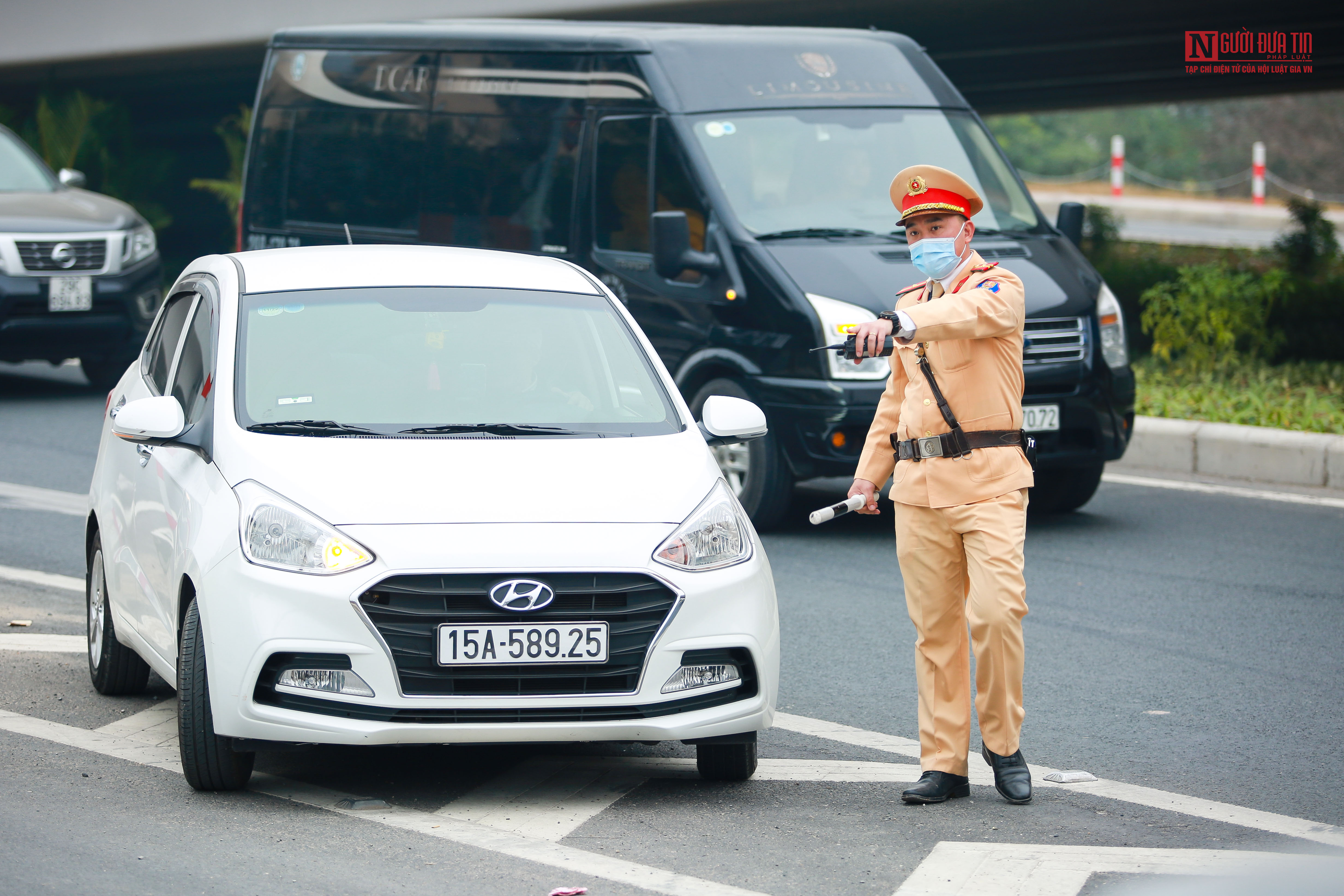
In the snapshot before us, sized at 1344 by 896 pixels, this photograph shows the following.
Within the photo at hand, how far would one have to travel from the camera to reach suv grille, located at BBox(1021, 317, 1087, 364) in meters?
8.92

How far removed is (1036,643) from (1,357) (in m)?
9.61

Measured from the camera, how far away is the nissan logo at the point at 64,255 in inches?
540

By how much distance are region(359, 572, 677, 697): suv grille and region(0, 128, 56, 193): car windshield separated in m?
11.1

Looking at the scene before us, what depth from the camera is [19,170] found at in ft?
48.8

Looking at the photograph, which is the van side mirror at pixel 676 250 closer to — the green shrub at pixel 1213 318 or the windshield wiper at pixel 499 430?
the windshield wiper at pixel 499 430

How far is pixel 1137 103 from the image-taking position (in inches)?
1271

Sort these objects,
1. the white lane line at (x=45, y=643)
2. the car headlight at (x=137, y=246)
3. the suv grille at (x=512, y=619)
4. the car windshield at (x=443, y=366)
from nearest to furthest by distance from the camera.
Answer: the suv grille at (x=512, y=619) < the car windshield at (x=443, y=366) < the white lane line at (x=45, y=643) < the car headlight at (x=137, y=246)

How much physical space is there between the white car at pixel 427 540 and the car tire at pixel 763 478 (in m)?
3.22

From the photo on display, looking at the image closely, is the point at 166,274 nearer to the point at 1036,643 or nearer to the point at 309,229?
the point at 309,229

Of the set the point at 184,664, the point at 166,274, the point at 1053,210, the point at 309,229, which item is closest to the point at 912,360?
the point at 184,664

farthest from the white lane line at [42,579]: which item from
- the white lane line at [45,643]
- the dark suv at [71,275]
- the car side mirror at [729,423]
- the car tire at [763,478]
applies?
the dark suv at [71,275]

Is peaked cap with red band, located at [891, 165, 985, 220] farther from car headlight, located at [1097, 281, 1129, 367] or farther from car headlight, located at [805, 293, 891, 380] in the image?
car headlight, located at [1097, 281, 1129, 367]

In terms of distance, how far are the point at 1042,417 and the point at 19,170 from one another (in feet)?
31.3

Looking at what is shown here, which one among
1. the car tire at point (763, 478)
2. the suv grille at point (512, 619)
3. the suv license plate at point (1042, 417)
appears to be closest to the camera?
the suv grille at point (512, 619)
